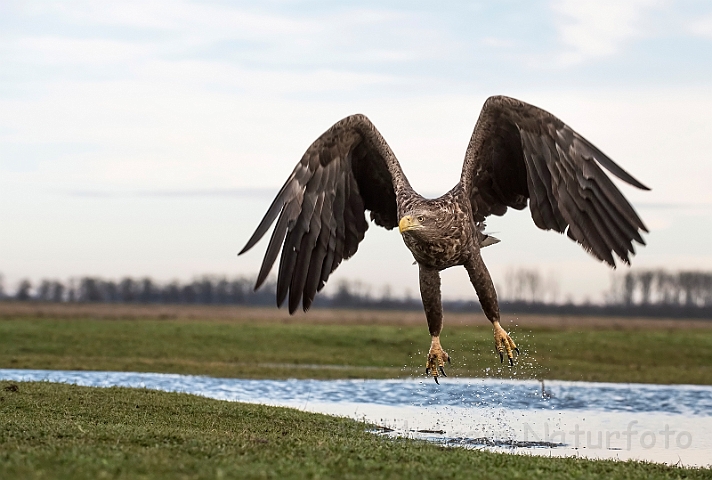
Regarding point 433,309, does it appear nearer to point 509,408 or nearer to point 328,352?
point 509,408

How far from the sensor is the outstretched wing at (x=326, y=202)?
11.1 metres

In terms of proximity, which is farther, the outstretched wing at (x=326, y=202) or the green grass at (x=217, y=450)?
the outstretched wing at (x=326, y=202)

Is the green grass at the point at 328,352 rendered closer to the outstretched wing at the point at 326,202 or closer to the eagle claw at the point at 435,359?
the eagle claw at the point at 435,359

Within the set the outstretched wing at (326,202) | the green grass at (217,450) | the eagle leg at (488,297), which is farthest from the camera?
the eagle leg at (488,297)

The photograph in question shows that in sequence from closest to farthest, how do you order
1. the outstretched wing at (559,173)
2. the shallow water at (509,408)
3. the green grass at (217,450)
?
1. the green grass at (217,450)
2. the outstretched wing at (559,173)
3. the shallow water at (509,408)

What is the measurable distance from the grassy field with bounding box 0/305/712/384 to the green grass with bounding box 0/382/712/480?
11368 mm

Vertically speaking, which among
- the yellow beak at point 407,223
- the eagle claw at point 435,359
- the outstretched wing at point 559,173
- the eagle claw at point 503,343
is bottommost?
the eagle claw at point 435,359

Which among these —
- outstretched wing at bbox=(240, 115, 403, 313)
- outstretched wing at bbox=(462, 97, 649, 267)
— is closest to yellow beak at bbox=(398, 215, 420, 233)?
outstretched wing at bbox=(240, 115, 403, 313)

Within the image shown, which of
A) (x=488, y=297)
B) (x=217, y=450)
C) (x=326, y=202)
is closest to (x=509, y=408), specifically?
(x=488, y=297)

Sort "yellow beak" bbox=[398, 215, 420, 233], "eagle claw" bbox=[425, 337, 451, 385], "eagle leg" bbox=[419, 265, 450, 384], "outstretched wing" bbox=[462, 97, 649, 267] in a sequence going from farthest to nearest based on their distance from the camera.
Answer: "eagle claw" bbox=[425, 337, 451, 385] < "eagle leg" bbox=[419, 265, 450, 384] < "yellow beak" bbox=[398, 215, 420, 233] < "outstretched wing" bbox=[462, 97, 649, 267]

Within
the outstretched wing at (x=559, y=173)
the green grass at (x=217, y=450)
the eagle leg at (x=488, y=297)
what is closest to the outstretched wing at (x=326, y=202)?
the outstretched wing at (x=559, y=173)

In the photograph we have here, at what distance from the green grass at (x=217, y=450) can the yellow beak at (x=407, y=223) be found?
2.45 meters

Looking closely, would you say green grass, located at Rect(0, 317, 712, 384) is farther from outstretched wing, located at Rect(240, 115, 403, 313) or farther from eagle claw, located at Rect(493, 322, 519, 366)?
eagle claw, located at Rect(493, 322, 519, 366)

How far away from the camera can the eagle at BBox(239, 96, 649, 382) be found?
1000 cm
